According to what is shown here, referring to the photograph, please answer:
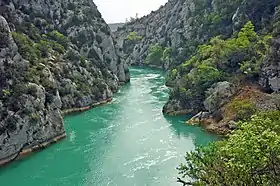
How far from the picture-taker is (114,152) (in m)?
39.1

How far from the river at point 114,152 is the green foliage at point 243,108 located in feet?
13.4

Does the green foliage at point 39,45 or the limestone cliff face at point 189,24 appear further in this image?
the limestone cliff face at point 189,24

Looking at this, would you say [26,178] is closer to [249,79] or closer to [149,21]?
[249,79]

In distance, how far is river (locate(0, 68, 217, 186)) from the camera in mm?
32344

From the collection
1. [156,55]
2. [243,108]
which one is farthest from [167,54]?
[243,108]

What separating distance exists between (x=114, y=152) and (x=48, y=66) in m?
24.4

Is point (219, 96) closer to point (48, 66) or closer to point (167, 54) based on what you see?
point (48, 66)

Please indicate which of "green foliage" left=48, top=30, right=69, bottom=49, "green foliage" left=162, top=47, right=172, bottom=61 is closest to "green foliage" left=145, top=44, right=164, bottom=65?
"green foliage" left=162, top=47, right=172, bottom=61

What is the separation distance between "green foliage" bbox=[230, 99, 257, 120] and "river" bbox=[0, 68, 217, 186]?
4072mm

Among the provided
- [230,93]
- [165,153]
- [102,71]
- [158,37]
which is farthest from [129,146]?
[158,37]

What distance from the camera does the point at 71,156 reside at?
3853 cm

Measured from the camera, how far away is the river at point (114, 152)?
3234 centimetres

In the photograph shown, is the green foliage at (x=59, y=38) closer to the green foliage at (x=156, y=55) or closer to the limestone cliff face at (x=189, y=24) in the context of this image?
the limestone cliff face at (x=189, y=24)

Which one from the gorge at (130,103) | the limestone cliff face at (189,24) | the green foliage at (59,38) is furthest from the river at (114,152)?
the limestone cliff face at (189,24)
